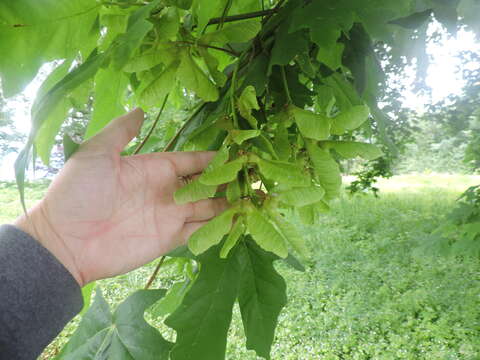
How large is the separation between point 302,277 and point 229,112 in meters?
4.33

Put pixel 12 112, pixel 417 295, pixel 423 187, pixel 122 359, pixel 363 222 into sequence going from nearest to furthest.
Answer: pixel 122 359, pixel 417 295, pixel 363 222, pixel 12 112, pixel 423 187

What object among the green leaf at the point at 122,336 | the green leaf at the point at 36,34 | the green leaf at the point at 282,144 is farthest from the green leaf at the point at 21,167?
the green leaf at the point at 122,336

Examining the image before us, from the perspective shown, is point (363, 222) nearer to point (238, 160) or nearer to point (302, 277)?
point (302, 277)

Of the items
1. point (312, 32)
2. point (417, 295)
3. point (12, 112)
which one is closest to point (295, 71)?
point (312, 32)

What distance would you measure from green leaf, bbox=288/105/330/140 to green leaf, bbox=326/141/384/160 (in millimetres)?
77

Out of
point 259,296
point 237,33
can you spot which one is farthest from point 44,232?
point 237,33

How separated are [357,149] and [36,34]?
0.69 meters

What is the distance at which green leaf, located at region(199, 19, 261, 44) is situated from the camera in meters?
0.79

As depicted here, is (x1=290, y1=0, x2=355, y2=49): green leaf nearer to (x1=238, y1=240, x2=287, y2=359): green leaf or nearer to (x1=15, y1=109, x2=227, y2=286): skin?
(x1=15, y1=109, x2=227, y2=286): skin

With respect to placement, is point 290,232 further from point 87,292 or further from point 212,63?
point 87,292

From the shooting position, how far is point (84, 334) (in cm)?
120

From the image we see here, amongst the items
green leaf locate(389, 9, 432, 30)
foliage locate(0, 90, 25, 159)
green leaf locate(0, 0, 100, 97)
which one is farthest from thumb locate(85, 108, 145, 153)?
foliage locate(0, 90, 25, 159)

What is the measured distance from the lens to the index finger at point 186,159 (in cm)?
101

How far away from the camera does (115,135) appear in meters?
0.94
